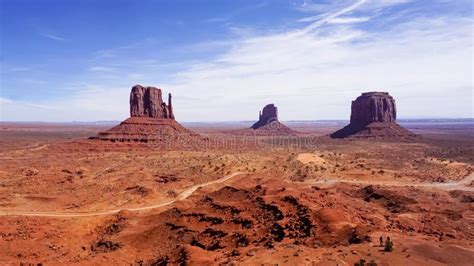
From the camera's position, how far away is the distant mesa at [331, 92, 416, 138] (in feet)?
408

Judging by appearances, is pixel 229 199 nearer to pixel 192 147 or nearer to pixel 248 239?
pixel 248 239

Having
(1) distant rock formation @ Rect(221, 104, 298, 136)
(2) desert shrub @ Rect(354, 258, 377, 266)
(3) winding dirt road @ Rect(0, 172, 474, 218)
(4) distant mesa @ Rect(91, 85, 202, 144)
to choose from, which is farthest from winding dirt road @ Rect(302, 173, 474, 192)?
(1) distant rock formation @ Rect(221, 104, 298, 136)

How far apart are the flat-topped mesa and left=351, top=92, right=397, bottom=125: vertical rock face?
72.3 meters

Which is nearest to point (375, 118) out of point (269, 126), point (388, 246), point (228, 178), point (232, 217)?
point (269, 126)

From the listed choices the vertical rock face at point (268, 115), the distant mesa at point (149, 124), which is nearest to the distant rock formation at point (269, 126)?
the vertical rock face at point (268, 115)

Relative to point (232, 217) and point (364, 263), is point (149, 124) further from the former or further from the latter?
point (364, 263)

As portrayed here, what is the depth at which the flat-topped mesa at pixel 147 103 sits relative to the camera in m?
102

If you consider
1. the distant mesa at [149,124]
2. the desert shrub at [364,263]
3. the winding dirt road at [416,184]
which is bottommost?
the winding dirt road at [416,184]

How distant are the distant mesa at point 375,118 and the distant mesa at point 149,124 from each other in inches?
2397

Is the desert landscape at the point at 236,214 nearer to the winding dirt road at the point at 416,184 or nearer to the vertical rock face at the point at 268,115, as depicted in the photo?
the winding dirt road at the point at 416,184

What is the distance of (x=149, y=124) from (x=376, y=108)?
265 ft

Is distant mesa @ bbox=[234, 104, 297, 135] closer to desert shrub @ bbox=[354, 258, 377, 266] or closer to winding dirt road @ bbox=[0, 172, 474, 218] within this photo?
winding dirt road @ bbox=[0, 172, 474, 218]

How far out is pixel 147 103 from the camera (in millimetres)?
104000

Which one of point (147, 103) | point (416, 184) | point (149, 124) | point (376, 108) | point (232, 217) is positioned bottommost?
point (416, 184)
